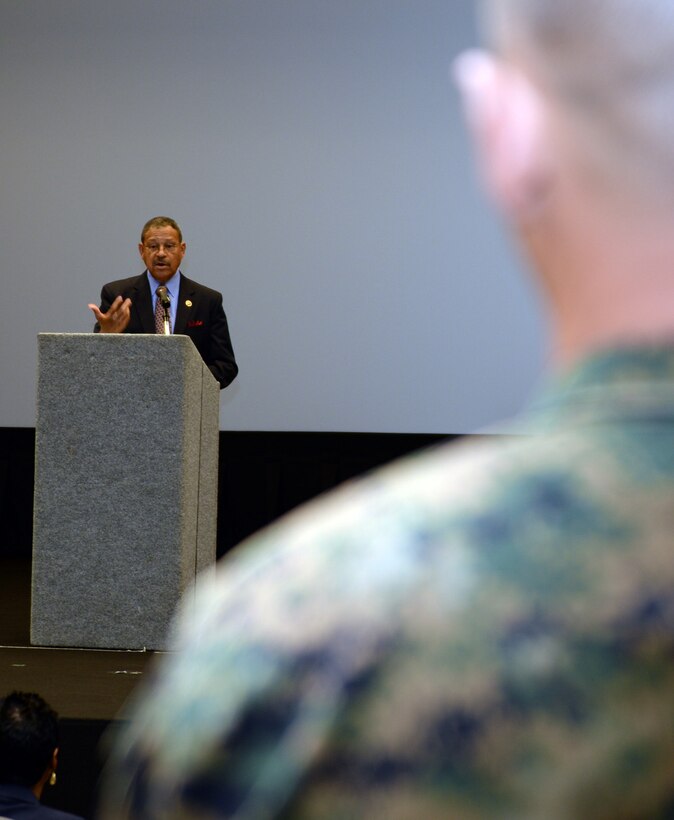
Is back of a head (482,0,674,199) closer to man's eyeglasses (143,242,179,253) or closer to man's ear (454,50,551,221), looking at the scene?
man's ear (454,50,551,221)

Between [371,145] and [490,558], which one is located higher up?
[371,145]

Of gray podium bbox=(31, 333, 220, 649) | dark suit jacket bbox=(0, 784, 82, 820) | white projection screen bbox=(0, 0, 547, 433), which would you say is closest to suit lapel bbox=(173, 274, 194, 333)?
gray podium bbox=(31, 333, 220, 649)

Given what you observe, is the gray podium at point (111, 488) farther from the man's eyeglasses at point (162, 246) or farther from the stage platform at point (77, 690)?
the man's eyeglasses at point (162, 246)

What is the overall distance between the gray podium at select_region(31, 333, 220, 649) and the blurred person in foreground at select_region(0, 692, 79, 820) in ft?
3.03

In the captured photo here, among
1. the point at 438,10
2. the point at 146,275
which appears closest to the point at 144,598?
the point at 146,275

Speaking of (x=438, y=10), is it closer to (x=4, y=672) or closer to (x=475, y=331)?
(x=475, y=331)

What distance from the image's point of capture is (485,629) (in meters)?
0.32

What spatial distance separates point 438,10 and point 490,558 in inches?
257

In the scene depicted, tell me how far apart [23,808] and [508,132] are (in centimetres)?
177

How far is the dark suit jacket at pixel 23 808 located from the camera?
1895 mm

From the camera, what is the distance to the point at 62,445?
3.20m

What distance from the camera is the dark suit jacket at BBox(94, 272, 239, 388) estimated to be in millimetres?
4352

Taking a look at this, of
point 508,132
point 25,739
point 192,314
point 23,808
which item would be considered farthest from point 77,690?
point 508,132

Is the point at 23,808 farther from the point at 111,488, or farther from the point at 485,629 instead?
the point at 485,629
